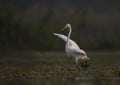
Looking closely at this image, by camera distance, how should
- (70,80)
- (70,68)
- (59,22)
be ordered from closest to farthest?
(70,80)
(70,68)
(59,22)

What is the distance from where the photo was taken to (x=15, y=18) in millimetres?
54625

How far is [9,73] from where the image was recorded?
82.7 ft

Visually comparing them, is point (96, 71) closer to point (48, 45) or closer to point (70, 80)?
point (70, 80)

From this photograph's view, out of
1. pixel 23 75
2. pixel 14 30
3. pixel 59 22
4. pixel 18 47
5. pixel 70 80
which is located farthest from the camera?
pixel 59 22

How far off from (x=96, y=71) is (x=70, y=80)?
8.27 ft

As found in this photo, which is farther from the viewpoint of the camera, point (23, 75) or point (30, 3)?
point (30, 3)

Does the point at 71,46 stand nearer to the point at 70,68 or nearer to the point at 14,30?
the point at 70,68

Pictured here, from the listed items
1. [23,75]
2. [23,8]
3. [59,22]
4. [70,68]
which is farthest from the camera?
[23,8]

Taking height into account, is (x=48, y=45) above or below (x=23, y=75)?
above

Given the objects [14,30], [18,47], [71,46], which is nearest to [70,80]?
[71,46]

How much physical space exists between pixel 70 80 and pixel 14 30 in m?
29.6

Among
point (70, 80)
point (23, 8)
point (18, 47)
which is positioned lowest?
point (70, 80)

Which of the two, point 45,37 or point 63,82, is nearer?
point 63,82

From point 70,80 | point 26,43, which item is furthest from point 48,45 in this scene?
point 70,80
